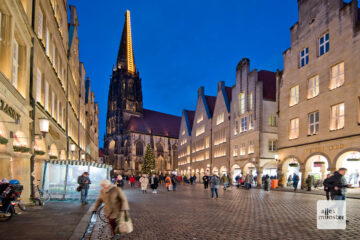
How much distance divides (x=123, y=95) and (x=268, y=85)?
6429 cm

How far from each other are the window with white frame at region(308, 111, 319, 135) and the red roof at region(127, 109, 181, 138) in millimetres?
75379

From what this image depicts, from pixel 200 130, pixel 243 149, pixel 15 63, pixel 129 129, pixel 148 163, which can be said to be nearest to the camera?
pixel 15 63

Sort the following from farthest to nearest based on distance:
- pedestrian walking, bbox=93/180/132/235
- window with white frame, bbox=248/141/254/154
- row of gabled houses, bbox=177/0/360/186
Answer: window with white frame, bbox=248/141/254/154, row of gabled houses, bbox=177/0/360/186, pedestrian walking, bbox=93/180/132/235

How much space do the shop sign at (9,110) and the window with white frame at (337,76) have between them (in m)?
23.1

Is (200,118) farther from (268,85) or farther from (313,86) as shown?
(313,86)

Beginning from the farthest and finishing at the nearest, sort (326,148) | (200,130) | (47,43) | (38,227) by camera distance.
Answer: (200,130) < (326,148) < (47,43) < (38,227)

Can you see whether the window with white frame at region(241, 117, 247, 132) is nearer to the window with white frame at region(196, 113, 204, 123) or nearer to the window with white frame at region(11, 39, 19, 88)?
the window with white frame at region(196, 113, 204, 123)

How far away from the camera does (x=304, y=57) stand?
30.8 meters

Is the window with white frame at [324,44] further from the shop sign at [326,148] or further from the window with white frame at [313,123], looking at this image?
the shop sign at [326,148]

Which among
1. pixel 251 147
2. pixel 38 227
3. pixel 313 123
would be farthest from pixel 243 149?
pixel 38 227

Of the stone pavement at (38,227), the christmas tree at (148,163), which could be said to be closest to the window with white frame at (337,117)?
the stone pavement at (38,227)

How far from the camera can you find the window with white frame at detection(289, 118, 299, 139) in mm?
31453

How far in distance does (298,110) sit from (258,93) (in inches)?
423

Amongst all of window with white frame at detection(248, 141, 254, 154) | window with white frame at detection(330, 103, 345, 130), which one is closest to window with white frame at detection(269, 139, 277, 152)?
window with white frame at detection(248, 141, 254, 154)
